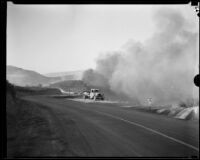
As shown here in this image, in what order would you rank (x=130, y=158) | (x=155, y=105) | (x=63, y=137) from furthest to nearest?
(x=155, y=105), (x=63, y=137), (x=130, y=158)

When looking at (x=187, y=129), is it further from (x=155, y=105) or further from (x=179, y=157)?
(x=155, y=105)

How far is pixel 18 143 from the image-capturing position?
7996 millimetres

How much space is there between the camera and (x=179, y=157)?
6523 millimetres

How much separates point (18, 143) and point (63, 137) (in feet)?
5.15

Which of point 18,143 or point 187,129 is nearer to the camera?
point 18,143

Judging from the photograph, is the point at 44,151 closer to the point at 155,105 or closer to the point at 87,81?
the point at 87,81
